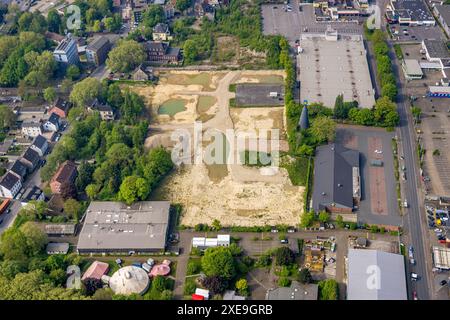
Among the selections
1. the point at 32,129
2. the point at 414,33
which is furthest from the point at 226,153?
the point at 414,33

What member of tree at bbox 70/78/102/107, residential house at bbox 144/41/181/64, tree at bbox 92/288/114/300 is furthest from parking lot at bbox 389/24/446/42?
tree at bbox 92/288/114/300

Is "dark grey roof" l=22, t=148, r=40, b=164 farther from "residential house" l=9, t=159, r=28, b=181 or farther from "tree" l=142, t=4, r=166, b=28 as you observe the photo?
"tree" l=142, t=4, r=166, b=28

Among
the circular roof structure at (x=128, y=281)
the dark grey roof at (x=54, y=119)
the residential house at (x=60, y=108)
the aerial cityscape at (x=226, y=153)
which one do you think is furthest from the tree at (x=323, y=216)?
the residential house at (x=60, y=108)

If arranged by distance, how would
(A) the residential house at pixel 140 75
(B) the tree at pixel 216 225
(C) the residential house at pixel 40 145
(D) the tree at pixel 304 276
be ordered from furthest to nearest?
(A) the residential house at pixel 140 75
(C) the residential house at pixel 40 145
(B) the tree at pixel 216 225
(D) the tree at pixel 304 276

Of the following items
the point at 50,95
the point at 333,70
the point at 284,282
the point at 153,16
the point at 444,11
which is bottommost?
the point at 284,282

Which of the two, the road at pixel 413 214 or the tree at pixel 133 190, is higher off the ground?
the tree at pixel 133 190

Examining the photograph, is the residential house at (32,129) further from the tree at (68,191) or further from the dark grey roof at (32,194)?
the tree at (68,191)

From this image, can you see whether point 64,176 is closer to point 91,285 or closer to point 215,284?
point 91,285

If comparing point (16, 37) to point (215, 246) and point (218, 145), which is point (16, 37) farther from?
point (215, 246)
